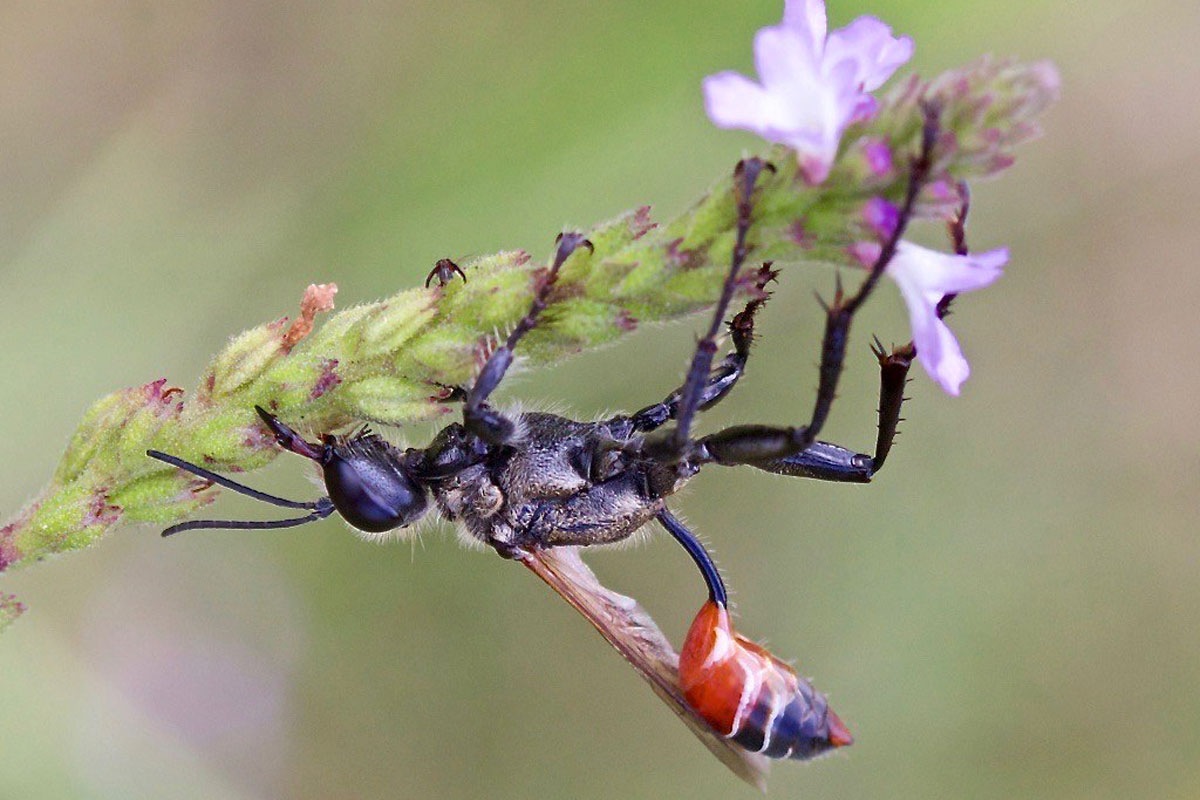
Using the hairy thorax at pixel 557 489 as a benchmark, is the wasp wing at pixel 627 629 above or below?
below

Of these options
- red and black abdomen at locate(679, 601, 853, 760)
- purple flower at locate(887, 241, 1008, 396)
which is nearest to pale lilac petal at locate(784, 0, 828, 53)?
purple flower at locate(887, 241, 1008, 396)

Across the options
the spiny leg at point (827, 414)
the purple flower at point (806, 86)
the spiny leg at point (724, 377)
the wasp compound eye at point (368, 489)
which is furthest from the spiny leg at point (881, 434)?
the wasp compound eye at point (368, 489)

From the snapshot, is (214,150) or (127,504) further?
(214,150)

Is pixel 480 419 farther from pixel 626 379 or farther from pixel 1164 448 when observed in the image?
pixel 1164 448

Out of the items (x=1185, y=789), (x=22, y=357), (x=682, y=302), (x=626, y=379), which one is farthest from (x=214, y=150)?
(x=1185, y=789)

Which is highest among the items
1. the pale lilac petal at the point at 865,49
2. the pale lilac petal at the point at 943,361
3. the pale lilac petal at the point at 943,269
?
the pale lilac petal at the point at 865,49

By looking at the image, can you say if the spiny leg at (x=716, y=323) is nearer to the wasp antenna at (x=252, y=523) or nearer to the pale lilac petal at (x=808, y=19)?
the pale lilac petal at (x=808, y=19)

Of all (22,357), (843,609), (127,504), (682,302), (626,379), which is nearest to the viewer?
(682,302)
